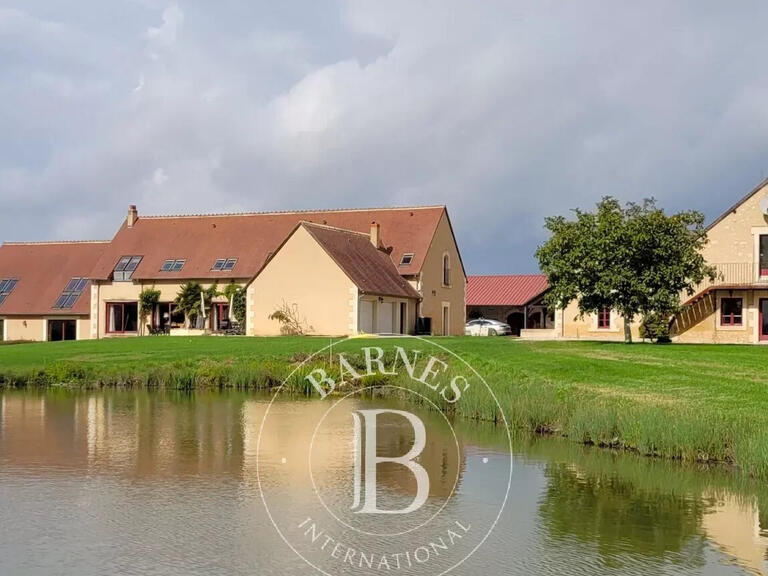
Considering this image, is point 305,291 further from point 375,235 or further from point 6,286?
point 6,286

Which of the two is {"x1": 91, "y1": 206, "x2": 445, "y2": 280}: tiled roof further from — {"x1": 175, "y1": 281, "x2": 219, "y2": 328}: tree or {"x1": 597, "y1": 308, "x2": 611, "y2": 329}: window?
{"x1": 597, "y1": 308, "x2": 611, "y2": 329}: window

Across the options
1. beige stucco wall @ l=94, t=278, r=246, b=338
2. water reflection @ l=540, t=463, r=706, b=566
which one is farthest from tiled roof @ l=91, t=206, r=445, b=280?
water reflection @ l=540, t=463, r=706, b=566

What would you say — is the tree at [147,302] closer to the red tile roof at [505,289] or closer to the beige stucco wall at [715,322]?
the red tile roof at [505,289]

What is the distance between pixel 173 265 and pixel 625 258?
2362 centimetres

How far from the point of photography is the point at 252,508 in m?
12.1

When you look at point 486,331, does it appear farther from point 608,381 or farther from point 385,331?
point 608,381

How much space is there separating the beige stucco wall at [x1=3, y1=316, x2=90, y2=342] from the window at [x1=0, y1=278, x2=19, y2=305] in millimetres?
1525

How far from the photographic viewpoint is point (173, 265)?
46.7 m

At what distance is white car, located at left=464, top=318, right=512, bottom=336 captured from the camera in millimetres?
52031

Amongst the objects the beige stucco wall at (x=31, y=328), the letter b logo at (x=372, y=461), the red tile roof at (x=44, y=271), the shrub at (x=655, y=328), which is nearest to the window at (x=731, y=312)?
the shrub at (x=655, y=328)

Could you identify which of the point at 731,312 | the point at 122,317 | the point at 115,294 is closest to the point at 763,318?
the point at 731,312

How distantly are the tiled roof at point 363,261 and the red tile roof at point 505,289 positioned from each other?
11932 millimetres

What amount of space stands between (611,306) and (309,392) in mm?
11543

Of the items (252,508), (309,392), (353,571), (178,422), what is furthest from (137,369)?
(353,571)
